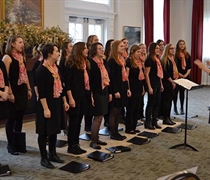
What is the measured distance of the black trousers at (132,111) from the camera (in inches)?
192

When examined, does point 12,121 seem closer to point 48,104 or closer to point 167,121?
point 48,104

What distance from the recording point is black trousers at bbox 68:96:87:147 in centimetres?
385

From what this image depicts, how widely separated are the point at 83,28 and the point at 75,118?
18.0ft

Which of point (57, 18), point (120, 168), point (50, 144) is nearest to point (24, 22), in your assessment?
point (57, 18)

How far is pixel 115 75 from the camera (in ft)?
14.6

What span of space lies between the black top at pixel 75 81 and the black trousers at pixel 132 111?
4.04ft

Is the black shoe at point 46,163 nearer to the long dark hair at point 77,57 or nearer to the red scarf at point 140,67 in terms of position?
the long dark hair at point 77,57

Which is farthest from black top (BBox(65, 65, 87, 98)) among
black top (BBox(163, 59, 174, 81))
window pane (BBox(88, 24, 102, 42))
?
window pane (BBox(88, 24, 102, 42))

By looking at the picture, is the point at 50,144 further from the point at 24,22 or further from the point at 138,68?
the point at 24,22

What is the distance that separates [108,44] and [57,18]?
282cm

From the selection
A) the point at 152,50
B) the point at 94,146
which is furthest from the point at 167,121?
the point at 94,146

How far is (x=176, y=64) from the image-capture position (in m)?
6.28

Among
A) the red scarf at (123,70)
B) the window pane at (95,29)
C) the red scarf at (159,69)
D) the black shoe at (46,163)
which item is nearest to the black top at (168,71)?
the red scarf at (159,69)

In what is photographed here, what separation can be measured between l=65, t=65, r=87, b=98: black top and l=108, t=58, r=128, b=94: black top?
0.68m
